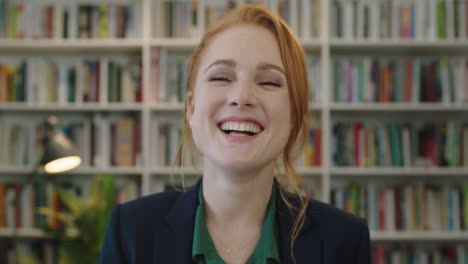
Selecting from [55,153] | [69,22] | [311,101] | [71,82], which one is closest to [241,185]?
[55,153]

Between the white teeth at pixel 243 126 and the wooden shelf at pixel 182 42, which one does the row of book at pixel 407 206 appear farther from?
the white teeth at pixel 243 126

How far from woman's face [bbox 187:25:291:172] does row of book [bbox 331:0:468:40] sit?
2.07 metres

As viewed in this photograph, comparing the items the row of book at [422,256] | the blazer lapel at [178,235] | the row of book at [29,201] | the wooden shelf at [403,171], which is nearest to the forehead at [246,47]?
the blazer lapel at [178,235]

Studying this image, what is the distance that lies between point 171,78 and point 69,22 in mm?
725

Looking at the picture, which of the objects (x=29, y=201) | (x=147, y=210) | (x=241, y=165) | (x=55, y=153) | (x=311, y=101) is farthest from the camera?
(x=29, y=201)

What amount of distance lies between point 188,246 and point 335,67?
2129 mm

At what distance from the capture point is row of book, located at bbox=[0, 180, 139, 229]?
9.06 ft

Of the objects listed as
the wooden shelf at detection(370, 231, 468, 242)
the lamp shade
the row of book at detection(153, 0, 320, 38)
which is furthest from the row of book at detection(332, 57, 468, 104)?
the lamp shade

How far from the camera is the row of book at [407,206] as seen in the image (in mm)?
2721

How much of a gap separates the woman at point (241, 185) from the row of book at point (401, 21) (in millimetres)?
2002

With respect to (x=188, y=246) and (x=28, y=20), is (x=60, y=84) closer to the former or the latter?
(x=28, y=20)

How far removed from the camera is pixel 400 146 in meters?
2.75

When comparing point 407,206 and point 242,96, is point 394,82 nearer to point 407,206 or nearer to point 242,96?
point 407,206

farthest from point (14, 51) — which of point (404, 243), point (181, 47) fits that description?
point (404, 243)
